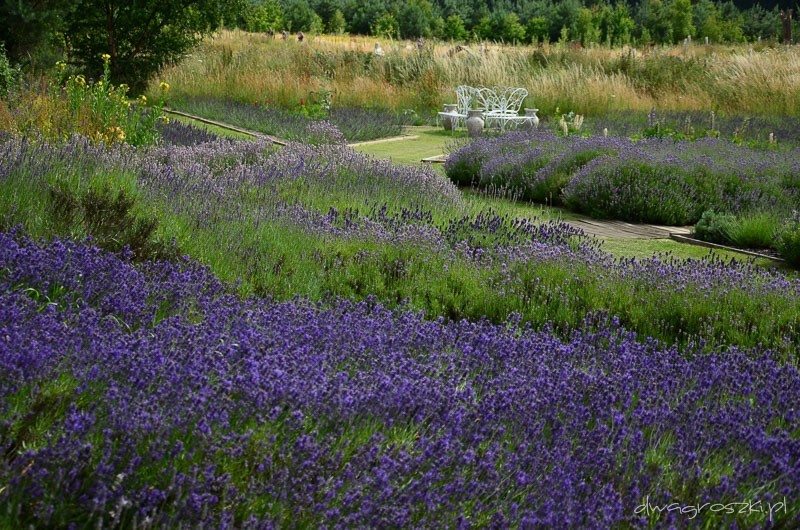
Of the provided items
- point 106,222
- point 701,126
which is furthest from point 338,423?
point 701,126

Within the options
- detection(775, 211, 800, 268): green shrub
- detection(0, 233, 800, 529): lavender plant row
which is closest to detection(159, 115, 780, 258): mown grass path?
detection(775, 211, 800, 268): green shrub

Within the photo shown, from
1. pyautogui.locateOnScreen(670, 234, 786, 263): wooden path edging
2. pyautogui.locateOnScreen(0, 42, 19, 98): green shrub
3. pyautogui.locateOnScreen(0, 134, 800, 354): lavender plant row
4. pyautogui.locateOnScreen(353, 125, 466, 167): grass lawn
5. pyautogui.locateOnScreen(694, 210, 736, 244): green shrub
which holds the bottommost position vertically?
pyautogui.locateOnScreen(353, 125, 466, 167): grass lawn

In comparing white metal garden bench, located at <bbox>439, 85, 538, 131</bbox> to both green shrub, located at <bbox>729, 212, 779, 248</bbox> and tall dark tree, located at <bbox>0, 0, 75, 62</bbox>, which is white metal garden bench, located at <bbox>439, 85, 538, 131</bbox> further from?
green shrub, located at <bbox>729, 212, 779, 248</bbox>

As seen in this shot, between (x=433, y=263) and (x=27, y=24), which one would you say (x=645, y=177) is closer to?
(x=433, y=263)

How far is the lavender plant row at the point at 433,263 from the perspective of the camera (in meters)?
5.27

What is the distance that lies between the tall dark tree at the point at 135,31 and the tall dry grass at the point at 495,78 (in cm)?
54

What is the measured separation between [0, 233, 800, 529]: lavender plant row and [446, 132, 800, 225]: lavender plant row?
5172 mm

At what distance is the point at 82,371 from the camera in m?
2.88

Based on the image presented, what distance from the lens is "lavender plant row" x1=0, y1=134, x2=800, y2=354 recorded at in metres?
5.27

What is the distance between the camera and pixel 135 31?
19672mm

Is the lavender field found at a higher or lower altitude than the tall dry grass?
higher

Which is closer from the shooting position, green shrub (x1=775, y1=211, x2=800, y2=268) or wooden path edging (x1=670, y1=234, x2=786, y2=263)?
green shrub (x1=775, y1=211, x2=800, y2=268)

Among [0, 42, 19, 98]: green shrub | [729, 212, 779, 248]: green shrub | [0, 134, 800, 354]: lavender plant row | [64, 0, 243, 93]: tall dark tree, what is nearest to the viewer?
[0, 134, 800, 354]: lavender plant row

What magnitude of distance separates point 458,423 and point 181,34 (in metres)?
18.6
